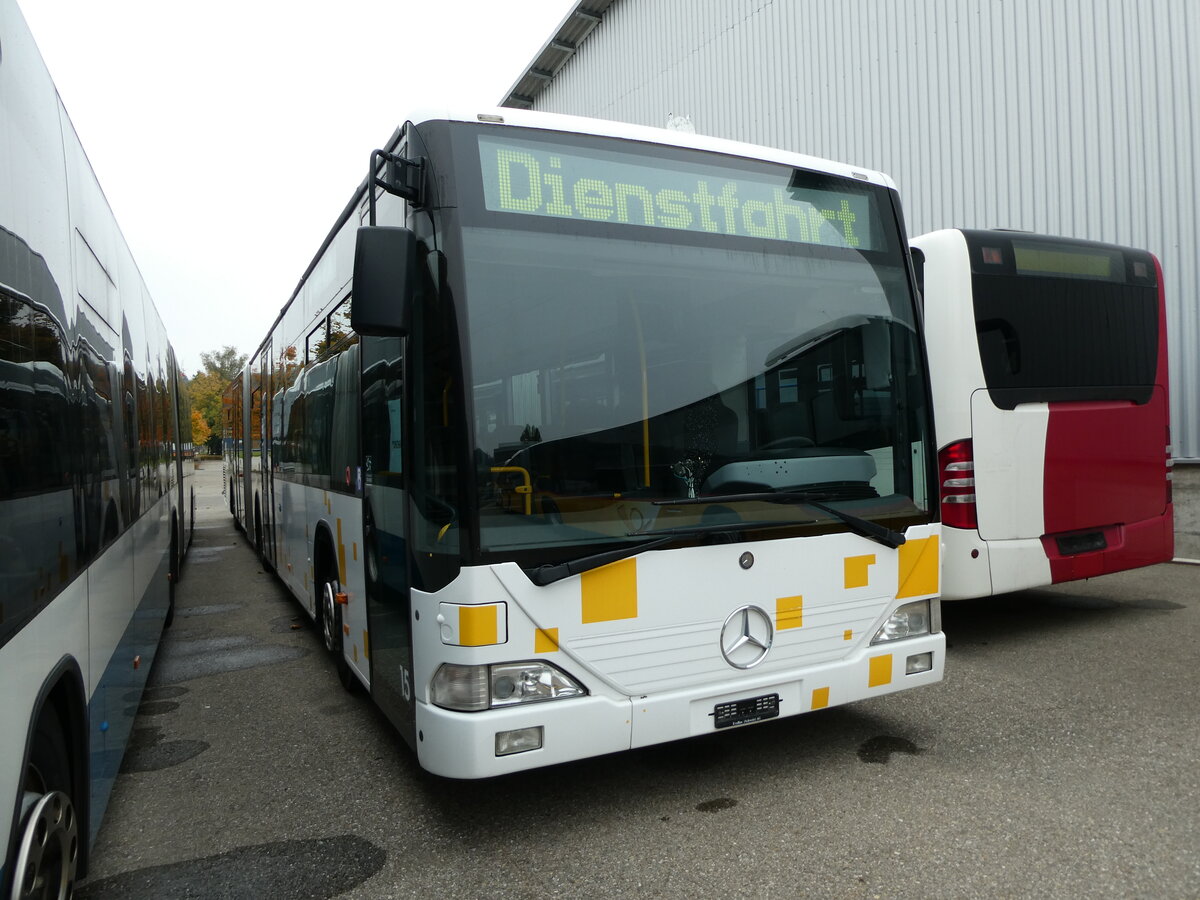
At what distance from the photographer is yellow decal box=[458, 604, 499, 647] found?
3072 mm

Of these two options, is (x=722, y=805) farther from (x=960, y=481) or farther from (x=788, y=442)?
(x=960, y=481)

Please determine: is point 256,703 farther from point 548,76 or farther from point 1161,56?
point 548,76

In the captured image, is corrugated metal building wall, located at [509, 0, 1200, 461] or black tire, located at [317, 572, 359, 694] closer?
black tire, located at [317, 572, 359, 694]

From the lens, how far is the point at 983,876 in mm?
2975

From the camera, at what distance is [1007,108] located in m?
10.7

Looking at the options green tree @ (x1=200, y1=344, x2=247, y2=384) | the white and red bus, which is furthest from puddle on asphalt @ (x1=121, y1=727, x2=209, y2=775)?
green tree @ (x1=200, y1=344, x2=247, y2=384)

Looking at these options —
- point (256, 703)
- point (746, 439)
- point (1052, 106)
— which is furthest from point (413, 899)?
point (1052, 106)

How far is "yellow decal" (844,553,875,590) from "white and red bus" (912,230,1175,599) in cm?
234

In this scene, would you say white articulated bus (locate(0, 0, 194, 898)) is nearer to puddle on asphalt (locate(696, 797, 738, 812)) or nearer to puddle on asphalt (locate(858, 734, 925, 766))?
puddle on asphalt (locate(696, 797, 738, 812))

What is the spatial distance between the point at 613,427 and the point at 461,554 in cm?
74

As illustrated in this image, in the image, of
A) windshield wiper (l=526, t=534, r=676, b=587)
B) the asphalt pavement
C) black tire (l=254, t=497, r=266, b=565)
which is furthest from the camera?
black tire (l=254, t=497, r=266, b=565)

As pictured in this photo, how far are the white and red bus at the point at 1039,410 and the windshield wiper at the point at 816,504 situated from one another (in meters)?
2.28

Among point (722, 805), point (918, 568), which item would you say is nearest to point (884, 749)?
point (918, 568)

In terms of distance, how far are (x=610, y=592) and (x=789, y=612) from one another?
852 mm
